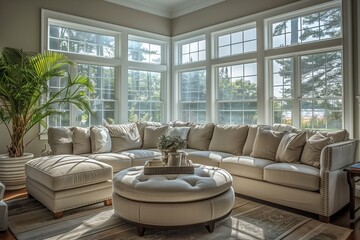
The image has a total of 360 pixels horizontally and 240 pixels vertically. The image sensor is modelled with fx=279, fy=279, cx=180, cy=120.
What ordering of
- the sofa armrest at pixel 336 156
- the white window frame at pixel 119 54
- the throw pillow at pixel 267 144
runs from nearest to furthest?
1. the sofa armrest at pixel 336 156
2. the throw pillow at pixel 267 144
3. the white window frame at pixel 119 54

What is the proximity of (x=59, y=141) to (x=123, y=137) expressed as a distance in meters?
0.99

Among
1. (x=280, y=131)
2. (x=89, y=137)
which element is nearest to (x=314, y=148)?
(x=280, y=131)

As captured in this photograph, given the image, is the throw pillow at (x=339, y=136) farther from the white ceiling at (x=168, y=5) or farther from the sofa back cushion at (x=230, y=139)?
the white ceiling at (x=168, y=5)

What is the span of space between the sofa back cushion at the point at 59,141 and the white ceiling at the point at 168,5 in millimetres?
2773

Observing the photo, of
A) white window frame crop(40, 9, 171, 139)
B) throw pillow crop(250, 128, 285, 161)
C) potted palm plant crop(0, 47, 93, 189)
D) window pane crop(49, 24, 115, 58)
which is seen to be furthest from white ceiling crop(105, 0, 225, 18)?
throw pillow crop(250, 128, 285, 161)

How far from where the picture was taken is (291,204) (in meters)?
3.22

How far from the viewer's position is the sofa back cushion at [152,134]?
4969mm

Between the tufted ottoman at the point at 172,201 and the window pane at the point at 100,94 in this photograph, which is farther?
the window pane at the point at 100,94

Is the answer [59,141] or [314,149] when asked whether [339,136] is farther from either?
[59,141]

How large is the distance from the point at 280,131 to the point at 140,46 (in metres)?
3.48

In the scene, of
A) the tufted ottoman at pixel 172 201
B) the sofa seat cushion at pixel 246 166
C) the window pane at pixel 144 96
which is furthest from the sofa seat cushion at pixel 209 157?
the window pane at pixel 144 96

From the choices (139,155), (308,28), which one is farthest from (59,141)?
(308,28)

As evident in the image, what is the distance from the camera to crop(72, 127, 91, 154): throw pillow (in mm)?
4203

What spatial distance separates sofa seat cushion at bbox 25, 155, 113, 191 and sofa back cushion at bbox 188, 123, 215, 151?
1854 mm
